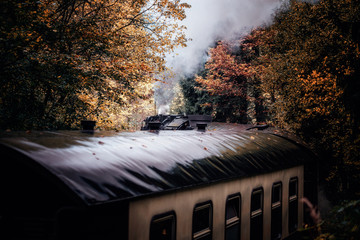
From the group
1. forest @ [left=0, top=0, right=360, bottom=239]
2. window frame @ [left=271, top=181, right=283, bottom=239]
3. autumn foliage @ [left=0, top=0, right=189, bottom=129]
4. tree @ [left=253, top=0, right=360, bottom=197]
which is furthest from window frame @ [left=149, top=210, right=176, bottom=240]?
tree @ [left=253, top=0, right=360, bottom=197]

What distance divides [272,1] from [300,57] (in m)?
13.8

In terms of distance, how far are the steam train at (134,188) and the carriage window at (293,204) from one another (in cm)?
130

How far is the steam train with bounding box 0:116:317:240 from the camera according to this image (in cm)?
342

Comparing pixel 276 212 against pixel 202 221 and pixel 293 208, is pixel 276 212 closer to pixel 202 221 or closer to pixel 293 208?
pixel 293 208

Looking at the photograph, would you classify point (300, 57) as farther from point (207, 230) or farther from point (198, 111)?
point (198, 111)

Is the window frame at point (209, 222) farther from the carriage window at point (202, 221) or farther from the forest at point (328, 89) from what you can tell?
the forest at point (328, 89)

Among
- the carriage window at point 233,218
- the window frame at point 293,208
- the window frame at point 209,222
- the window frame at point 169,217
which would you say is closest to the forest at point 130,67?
the window frame at point 293,208

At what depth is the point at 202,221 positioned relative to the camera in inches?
217

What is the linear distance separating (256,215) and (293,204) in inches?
101

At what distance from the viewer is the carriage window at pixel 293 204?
8.91 meters

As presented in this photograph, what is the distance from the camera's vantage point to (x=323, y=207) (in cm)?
1366

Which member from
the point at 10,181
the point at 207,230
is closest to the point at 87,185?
the point at 10,181

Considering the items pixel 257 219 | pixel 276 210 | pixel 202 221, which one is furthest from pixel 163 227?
pixel 276 210

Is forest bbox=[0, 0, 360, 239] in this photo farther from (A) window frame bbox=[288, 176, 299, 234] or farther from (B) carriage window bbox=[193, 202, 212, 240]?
(B) carriage window bbox=[193, 202, 212, 240]
